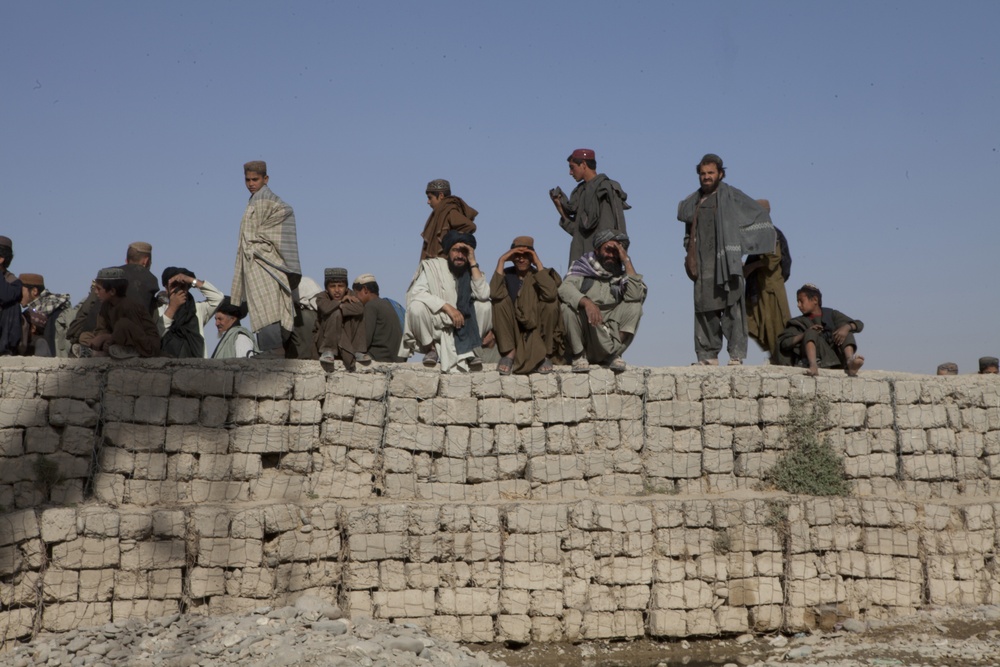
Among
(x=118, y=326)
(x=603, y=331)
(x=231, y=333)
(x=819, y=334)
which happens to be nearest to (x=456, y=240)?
(x=603, y=331)

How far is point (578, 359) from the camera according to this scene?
10336mm

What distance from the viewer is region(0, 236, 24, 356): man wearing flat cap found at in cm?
1042

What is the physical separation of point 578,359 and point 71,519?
423 centimetres

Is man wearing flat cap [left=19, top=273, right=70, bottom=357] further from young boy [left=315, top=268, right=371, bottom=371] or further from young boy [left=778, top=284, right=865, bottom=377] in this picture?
young boy [left=778, top=284, right=865, bottom=377]

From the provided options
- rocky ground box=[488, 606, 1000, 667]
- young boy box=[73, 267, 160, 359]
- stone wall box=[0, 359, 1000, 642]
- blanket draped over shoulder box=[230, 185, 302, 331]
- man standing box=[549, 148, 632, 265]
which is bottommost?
rocky ground box=[488, 606, 1000, 667]

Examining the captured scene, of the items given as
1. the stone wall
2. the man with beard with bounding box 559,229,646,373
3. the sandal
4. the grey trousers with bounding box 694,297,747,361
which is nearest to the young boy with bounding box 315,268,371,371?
the stone wall

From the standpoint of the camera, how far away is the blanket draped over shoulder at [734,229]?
10.7m

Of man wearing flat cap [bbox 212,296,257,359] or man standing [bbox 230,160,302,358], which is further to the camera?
man wearing flat cap [bbox 212,296,257,359]

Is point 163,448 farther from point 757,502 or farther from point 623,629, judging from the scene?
point 757,502

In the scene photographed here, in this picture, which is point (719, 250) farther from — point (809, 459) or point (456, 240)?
point (456, 240)

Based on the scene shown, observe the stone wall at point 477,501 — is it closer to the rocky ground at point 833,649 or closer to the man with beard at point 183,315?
the rocky ground at point 833,649

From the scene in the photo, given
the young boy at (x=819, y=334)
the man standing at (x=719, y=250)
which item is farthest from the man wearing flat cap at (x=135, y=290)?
the young boy at (x=819, y=334)

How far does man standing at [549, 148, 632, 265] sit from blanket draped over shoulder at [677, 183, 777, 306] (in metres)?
0.65

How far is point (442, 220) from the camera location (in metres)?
10.8
